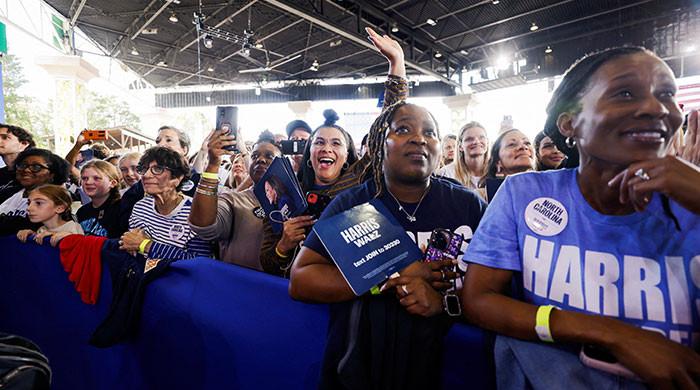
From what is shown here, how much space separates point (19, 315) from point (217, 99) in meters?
14.1

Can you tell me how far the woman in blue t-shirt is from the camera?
2.31 feet

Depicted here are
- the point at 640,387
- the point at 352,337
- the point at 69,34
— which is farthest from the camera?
the point at 69,34

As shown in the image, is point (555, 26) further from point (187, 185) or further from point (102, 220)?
point (102, 220)

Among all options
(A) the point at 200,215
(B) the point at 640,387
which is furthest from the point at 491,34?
(B) the point at 640,387

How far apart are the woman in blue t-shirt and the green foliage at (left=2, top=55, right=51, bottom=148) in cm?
1976

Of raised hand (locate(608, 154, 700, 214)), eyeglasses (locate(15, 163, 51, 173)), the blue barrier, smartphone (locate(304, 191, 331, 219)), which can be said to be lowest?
the blue barrier

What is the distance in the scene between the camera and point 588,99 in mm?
870

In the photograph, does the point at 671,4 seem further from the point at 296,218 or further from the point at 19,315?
the point at 19,315

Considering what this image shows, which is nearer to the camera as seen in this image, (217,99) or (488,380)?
(488,380)

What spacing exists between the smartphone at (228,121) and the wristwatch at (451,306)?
132cm

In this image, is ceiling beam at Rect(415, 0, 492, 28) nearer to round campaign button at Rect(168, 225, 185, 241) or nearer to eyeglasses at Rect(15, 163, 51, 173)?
round campaign button at Rect(168, 225, 185, 241)

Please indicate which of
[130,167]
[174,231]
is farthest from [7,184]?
[174,231]

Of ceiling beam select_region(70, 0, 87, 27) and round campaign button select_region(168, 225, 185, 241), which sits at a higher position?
ceiling beam select_region(70, 0, 87, 27)

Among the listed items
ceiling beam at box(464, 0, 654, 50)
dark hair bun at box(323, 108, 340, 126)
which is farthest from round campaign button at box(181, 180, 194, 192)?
ceiling beam at box(464, 0, 654, 50)
